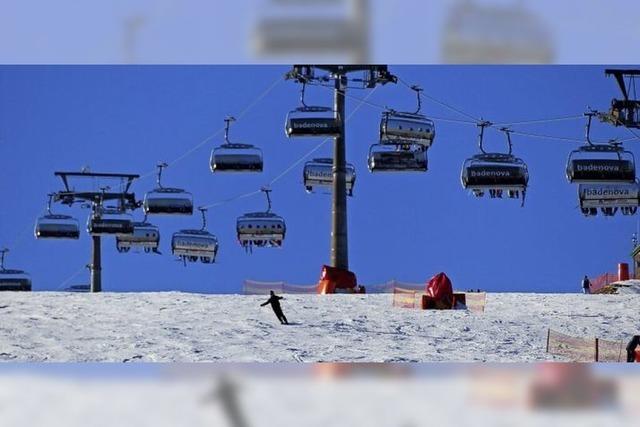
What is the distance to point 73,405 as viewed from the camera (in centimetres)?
741

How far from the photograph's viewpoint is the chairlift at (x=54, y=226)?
8406 millimetres

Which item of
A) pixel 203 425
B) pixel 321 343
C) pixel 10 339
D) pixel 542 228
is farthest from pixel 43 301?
pixel 542 228

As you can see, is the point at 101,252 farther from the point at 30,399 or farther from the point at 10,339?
the point at 30,399

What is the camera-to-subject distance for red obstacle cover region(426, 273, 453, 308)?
8984 mm

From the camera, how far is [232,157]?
28.3ft

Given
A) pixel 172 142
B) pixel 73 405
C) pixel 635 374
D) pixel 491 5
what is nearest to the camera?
pixel 491 5

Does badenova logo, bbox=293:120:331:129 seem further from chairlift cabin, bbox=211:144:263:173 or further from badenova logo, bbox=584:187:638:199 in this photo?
badenova logo, bbox=584:187:638:199

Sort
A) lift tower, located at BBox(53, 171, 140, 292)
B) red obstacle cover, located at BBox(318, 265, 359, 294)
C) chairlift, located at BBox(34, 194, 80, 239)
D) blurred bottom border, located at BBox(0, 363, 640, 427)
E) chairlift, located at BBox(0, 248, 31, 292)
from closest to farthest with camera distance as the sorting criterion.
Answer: blurred bottom border, located at BBox(0, 363, 640, 427)
chairlift, located at BBox(34, 194, 80, 239)
lift tower, located at BBox(53, 171, 140, 292)
chairlift, located at BBox(0, 248, 31, 292)
red obstacle cover, located at BBox(318, 265, 359, 294)

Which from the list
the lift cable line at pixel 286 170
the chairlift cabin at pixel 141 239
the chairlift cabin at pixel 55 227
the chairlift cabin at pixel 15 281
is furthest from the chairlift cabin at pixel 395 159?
the chairlift cabin at pixel 15 281

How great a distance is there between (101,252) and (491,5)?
361 centimetres

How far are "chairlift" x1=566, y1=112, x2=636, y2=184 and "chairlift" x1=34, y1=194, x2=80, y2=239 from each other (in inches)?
141

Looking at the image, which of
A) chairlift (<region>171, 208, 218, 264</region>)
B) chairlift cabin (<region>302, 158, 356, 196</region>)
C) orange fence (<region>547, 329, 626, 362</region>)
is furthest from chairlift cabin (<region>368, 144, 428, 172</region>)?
orange fence (<region>547, 329, 626, 362</region>)

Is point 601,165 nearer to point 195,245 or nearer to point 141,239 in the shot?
point 195,245

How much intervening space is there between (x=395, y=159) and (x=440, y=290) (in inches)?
43.5
